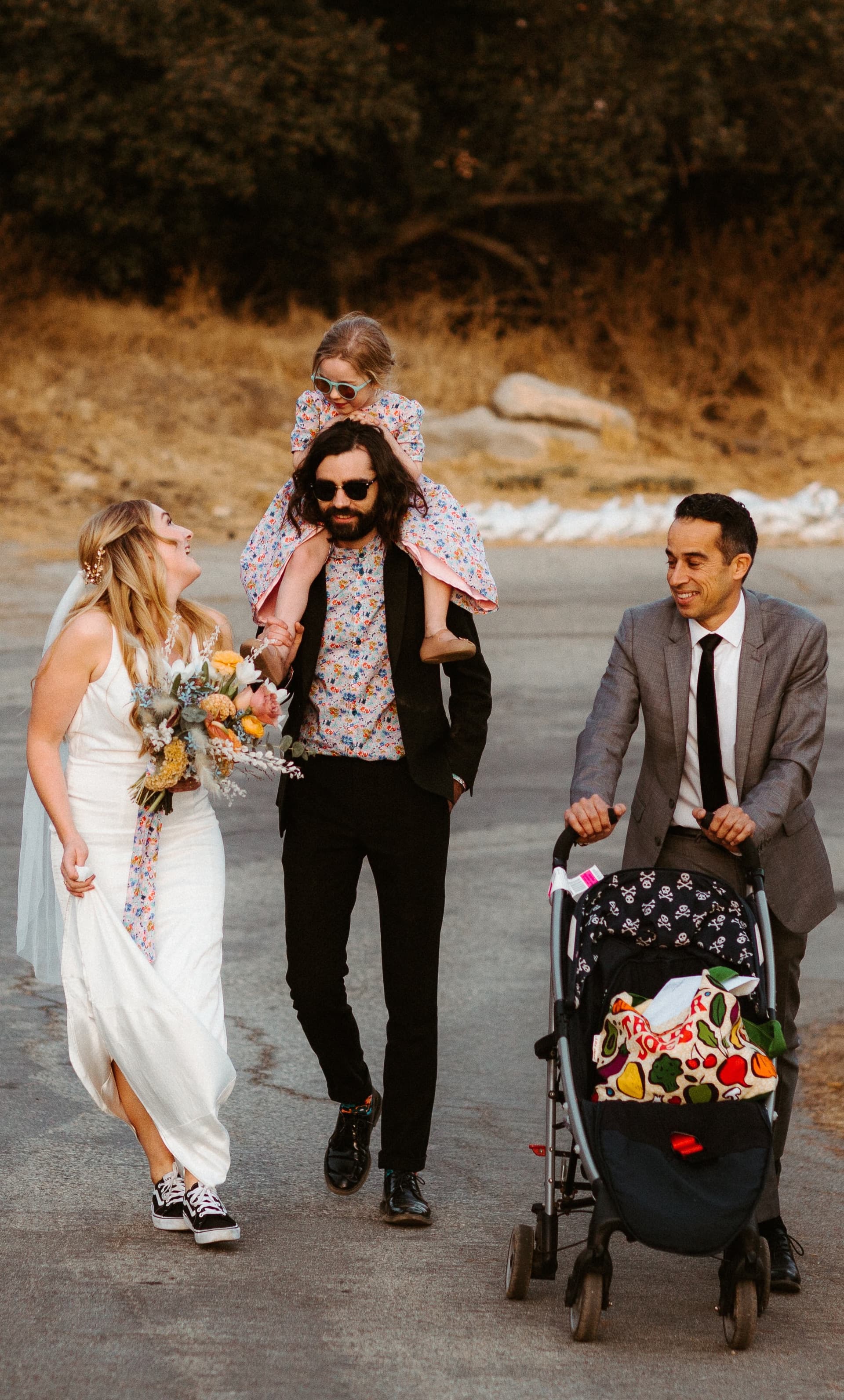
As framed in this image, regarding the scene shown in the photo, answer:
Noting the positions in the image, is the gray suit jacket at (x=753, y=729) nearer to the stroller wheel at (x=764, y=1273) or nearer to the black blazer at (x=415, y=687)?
the black blazer at (x=415, y=687)

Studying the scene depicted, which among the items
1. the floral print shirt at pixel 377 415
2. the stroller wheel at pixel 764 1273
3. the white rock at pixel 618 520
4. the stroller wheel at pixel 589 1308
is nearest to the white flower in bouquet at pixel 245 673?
the floral print shirt at pixel 377 415

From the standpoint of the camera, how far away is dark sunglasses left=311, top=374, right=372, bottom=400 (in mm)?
5109

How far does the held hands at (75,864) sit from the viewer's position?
4.65 metres

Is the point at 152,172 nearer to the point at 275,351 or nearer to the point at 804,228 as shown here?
the point at 275,351

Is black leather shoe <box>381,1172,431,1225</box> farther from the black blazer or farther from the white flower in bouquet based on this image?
the white flower in bouquet

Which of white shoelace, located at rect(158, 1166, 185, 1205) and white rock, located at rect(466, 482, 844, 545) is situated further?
white rock, located at rect(466, 482, 844, 545)

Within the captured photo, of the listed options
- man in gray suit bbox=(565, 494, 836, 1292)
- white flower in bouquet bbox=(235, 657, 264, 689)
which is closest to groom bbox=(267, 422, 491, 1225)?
white flower in bouquet bbox=(235, 657, 264, 689)

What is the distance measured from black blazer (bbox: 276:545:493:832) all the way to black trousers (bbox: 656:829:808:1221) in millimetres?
600

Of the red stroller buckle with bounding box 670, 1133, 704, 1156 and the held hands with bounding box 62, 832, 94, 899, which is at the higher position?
the held hands with bounding box 62, 832, 94, 899

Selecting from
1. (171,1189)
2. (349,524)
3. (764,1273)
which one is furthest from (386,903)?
(764,1273)

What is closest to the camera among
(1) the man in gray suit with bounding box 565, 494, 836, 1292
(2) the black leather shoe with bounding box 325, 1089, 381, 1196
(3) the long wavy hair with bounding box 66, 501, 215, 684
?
(1) the man in gray suit with bounding box 565, 494, 836, 1292

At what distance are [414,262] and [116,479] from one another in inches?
359

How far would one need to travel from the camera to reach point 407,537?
192 inches

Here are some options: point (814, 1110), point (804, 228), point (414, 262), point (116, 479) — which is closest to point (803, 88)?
point (804, 228)
